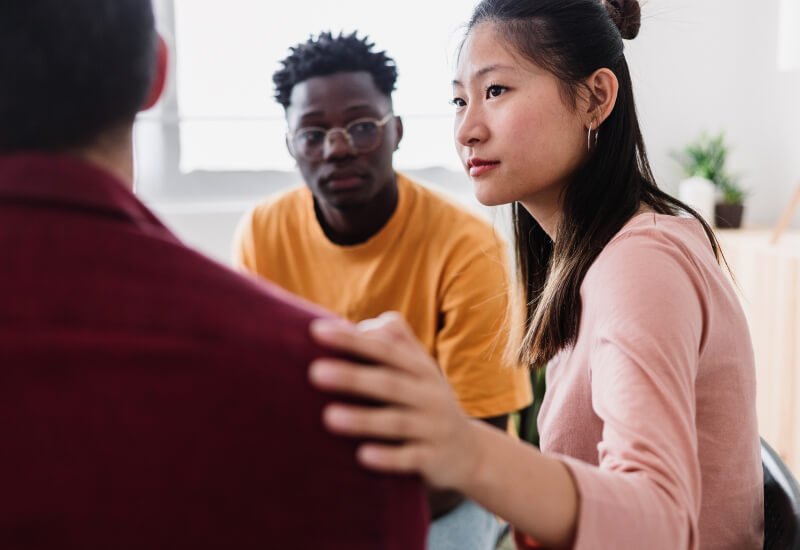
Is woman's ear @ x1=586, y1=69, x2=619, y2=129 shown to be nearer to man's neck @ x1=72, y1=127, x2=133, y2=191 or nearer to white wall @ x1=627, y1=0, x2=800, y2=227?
man's neck @ x1=72, y1=127, x2=133, y2=191

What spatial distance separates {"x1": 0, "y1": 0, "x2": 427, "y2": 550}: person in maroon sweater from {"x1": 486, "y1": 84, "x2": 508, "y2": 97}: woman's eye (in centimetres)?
69

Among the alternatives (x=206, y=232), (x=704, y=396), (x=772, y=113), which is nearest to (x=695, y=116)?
(x=772, y=113)

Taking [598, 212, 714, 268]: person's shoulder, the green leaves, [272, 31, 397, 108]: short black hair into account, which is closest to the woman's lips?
[598, 212, 714, 268]: person's shoulder

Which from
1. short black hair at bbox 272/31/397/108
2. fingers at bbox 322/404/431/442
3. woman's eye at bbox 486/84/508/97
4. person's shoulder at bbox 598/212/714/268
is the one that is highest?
short black hair at bbox 272/31/397/108

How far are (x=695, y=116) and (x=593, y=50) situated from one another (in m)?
2.46

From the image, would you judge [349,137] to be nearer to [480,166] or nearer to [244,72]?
[480,166]

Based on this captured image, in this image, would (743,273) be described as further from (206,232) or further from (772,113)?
(206,232)

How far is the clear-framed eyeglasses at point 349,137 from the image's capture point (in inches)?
71.5

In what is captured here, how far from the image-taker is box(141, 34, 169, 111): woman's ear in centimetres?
57

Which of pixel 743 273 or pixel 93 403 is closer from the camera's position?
pixel 93 403

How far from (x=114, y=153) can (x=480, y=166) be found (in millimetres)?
681

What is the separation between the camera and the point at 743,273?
2842 mm

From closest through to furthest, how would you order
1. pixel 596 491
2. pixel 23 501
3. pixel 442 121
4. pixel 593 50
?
pixel 23 501 < pixel 596 491 < pixel 593 50 < pixel 442 121

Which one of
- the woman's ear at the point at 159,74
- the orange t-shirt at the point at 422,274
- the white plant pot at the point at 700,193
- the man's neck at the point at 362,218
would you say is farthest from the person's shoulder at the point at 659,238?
the white plant pot at the point at 700,193
